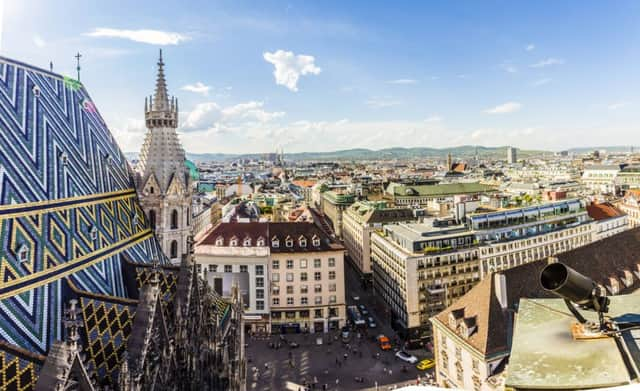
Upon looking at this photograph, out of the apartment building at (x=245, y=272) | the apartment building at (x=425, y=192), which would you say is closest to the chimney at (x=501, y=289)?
the apartment building at (x=245, y=272)

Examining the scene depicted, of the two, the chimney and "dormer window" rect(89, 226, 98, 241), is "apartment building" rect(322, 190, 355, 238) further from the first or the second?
"dormer window" rect(89, 226, 98, 241)

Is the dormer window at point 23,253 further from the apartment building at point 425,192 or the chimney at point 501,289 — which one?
the apartment building at point 425,192

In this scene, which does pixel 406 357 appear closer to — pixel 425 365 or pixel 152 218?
pixel 425 365

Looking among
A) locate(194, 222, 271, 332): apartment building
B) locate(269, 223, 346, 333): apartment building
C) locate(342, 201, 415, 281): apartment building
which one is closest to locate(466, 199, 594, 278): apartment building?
locate(342, 201, 415, 281): apartment building

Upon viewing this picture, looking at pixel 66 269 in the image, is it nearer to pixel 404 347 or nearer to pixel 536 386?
pixel 536 386

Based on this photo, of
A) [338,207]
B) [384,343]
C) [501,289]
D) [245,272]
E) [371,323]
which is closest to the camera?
[501,289]

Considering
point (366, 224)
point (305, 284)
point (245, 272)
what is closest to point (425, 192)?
point (366, 224)
